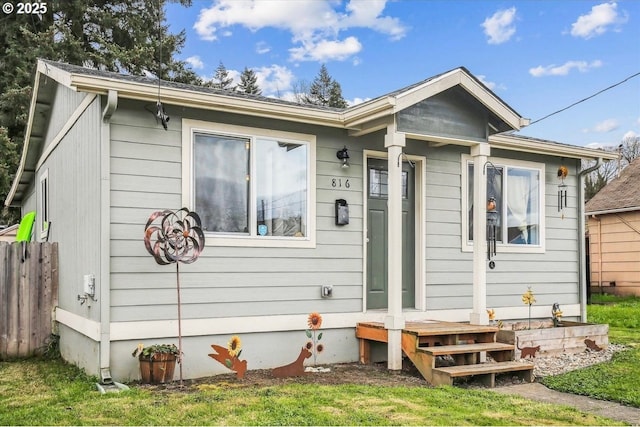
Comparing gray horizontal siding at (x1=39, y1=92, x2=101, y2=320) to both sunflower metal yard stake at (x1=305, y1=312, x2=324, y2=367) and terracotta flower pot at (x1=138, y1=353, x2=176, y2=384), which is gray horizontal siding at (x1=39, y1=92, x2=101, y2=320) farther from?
sunflower metal yard stake at (x1=305, y1=312, x2=324, y2=367)

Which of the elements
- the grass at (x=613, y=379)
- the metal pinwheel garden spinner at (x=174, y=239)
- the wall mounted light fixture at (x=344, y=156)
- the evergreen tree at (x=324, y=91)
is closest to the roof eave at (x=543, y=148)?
the wall mounted light fixture at (x=344, y=156)

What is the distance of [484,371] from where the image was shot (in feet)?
18.2

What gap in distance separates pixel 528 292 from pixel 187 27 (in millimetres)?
17267

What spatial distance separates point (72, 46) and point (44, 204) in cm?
934

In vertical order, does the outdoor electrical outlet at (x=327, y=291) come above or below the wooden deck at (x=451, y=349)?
above

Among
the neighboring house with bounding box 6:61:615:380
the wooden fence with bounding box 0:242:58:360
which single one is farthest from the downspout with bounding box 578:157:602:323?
the wooden fence with bounding box 0:242:58:360

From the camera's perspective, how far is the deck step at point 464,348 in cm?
569

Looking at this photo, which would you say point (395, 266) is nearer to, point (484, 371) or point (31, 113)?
point (484, 371)

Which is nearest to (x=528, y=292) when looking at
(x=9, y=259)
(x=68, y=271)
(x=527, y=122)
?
(x=527, y=122)

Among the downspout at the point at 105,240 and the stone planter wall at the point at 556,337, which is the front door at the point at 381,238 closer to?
the stone planter wall at the point at 556,337

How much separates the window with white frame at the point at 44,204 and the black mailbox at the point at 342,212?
474 cm

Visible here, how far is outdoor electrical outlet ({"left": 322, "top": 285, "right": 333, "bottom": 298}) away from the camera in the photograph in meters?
6.46

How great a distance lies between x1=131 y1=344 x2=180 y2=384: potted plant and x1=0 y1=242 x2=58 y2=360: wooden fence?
2.95 meters

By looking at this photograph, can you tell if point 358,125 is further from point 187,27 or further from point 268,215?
point 187,27
